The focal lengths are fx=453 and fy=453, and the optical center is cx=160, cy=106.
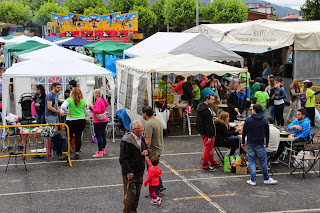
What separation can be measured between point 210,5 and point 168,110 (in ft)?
118

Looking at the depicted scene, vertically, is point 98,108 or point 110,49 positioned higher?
point 110,49

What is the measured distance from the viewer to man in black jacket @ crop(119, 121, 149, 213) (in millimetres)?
6883

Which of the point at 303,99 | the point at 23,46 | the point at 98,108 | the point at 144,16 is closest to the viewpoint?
the point at 98,108

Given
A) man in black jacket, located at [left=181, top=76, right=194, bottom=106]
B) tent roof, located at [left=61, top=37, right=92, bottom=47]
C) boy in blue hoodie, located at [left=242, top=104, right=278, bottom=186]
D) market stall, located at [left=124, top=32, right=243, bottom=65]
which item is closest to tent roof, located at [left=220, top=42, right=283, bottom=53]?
market stall, located at [left=124, top=32, right=243, bottom=65]

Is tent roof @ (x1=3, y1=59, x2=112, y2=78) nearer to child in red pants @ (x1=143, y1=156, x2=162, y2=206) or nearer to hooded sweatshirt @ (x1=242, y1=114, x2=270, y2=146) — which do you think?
hooded sweatshirt @ (x1=242, y1=114, x2=270, y2=146)

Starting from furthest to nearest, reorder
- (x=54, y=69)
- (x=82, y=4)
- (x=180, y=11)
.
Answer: (x=82, y=4)
(x=180, y=11)
(x=54, y=69)

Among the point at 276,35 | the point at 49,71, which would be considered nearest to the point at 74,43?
the point at 276,35

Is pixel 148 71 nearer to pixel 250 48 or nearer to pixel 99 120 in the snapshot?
pixel 99 120

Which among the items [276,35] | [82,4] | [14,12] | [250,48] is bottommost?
[250,48]

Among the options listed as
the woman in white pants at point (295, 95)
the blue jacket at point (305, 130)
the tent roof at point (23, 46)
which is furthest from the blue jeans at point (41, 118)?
the tent roof at point (23, 46)

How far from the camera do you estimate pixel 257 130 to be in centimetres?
886

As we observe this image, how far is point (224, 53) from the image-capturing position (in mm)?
16516

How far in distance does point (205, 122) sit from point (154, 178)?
7.61 ft

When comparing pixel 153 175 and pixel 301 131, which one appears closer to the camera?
pixel 153 175
